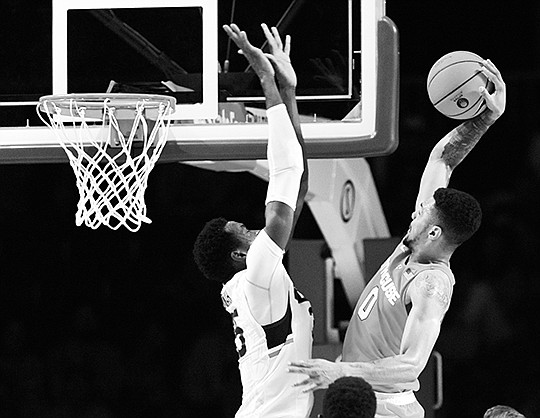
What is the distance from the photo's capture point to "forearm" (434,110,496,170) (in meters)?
3.66

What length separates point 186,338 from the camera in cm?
670

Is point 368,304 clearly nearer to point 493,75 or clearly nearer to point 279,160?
point 279,160

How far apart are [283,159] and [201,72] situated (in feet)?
3.44

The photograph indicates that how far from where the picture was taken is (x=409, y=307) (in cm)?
322

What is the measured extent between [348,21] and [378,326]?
1.36 meters

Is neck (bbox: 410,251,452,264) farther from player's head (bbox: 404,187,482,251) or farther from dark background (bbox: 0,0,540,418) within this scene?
dark background (bbox: 0,0,540,418)

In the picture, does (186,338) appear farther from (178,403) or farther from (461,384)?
(461,384)

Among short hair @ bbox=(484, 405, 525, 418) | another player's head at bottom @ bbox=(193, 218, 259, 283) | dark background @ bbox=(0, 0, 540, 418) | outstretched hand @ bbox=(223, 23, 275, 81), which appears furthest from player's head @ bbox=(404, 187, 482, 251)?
dark background @ bbox=(0, 0, 540, 418)

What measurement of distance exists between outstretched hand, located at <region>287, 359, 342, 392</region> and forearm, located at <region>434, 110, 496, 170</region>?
1.13m

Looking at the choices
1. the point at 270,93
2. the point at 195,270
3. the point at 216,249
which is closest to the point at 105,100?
the point at 216,249

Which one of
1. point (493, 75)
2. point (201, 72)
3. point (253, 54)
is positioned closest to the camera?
point (253, 54)

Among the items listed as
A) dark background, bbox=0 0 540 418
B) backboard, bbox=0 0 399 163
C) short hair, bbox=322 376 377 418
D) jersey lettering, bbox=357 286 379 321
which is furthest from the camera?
dark background, bbox=0 0 540 418

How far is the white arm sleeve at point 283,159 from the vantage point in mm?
2994

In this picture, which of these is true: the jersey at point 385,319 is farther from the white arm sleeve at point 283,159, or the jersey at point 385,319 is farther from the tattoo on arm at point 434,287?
the white arm sleeve at point 283,159
